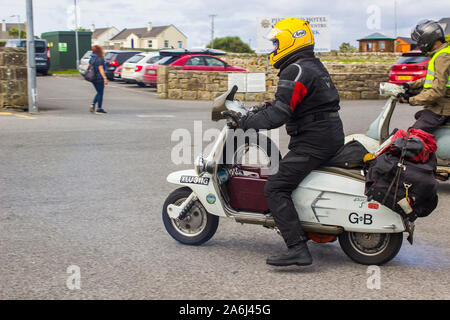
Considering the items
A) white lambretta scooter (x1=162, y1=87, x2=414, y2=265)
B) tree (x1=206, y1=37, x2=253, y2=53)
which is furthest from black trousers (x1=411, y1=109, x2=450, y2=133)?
tree (x1=206, y1=37, x2=253, y2=53)

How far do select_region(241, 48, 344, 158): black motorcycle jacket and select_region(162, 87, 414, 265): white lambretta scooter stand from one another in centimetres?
19

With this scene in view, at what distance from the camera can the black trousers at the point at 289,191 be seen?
4512 millimetres

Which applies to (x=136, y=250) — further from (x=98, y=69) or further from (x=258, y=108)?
(x=98, y=69)

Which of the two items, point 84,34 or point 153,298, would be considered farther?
point 84,34

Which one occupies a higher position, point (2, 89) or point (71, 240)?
point (2, 89)

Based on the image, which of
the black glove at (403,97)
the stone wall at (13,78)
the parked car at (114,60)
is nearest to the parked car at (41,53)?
the parked car at (114,60)

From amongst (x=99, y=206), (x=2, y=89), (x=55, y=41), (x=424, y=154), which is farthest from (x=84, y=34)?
(x=424, y=154)

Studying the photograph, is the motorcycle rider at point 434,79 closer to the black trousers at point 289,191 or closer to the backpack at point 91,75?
the black trousers at point 289,191

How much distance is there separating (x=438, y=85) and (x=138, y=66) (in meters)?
21.9

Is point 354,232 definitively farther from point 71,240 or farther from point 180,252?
point 71,240

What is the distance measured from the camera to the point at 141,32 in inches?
Result: 5246
